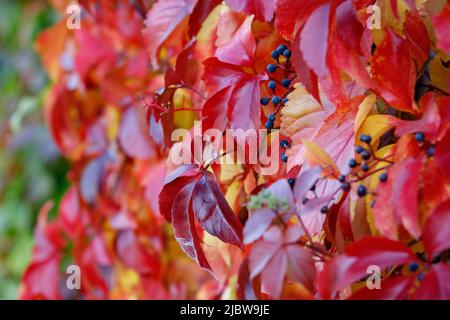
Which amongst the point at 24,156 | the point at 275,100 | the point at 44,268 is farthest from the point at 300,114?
the point at 24,156

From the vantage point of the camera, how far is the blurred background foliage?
7.11ft

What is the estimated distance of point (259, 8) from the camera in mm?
738

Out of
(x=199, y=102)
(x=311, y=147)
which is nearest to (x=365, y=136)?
(x=311, y=147)

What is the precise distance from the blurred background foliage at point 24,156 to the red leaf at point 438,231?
1622 millimetres

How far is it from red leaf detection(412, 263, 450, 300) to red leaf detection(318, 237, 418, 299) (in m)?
0.02

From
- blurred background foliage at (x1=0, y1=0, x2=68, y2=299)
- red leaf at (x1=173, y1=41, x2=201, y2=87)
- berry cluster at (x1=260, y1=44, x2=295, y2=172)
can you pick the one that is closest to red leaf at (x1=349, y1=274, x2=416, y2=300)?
berry cluster at (x1=260, y1=44, x2=295, y2=172)

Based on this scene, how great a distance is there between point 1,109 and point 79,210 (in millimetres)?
1010

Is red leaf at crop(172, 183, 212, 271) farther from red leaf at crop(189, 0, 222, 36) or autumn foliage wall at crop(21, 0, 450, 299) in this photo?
red leaf at crop(189, 0, 222, 36)

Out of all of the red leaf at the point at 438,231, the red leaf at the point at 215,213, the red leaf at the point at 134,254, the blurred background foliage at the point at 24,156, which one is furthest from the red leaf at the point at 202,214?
the blurred background foliage at the point at 24,156

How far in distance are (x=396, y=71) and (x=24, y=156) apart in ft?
5.73

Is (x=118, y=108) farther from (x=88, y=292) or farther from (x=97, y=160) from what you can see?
(x=88, y=292)

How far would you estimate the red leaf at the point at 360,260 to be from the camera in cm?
54

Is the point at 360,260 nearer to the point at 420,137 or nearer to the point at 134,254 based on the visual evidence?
the point at 420,137

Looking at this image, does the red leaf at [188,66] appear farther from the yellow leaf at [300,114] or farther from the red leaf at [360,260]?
the red leaf at [360,260]
